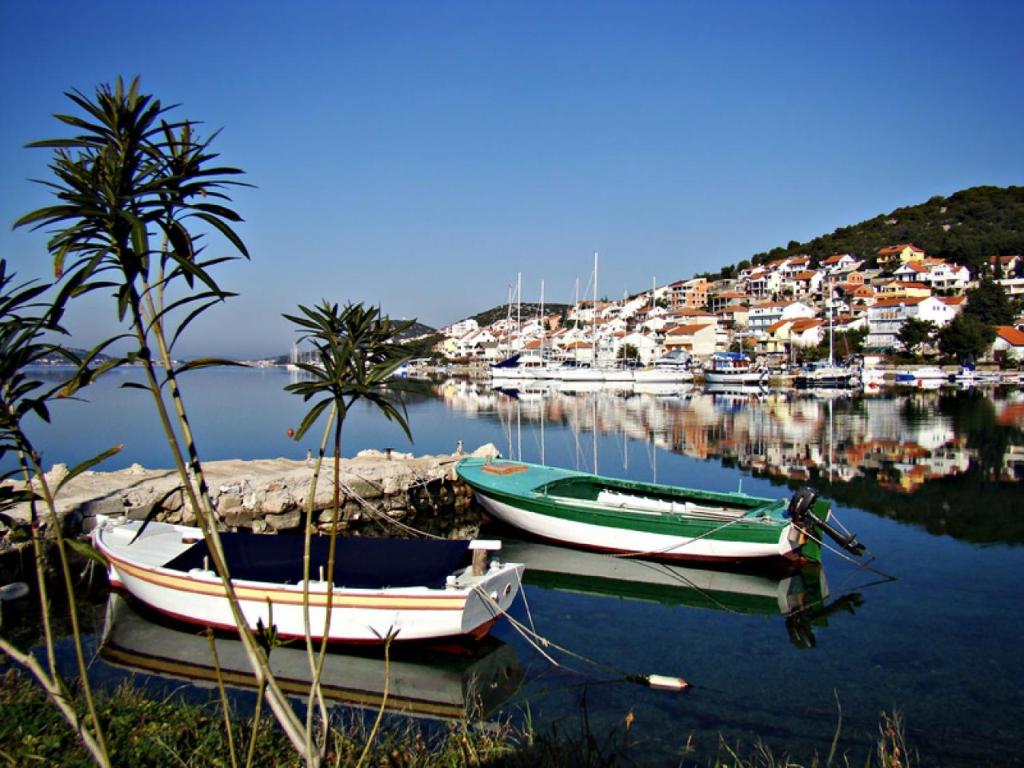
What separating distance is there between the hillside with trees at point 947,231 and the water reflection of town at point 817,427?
78.2 metres

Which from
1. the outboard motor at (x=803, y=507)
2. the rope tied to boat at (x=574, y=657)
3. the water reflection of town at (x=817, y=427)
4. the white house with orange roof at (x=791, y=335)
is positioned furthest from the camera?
the white house with orange roof at (x=791, y=335)

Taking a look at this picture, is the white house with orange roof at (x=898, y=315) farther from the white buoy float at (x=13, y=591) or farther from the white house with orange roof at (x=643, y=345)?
the white buoy float at (x=13, y=591)

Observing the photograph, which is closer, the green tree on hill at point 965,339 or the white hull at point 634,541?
the white hull at point 634,541

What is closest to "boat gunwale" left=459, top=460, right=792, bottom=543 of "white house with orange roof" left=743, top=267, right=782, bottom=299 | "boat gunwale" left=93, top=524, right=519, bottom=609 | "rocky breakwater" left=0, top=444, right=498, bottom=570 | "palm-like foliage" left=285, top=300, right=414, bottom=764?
"rocky breakwater" left=0, top=444, right=498, bottom=570

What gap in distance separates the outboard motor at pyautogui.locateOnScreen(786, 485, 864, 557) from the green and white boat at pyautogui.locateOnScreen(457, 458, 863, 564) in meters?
0.02

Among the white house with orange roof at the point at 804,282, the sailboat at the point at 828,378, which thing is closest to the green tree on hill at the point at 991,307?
the sailboat at the point at 828,378

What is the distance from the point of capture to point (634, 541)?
14031 millimetres

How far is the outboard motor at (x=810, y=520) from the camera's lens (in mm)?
13055

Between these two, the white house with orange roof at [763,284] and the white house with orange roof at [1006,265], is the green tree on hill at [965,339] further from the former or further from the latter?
the white house with orange roof at [763,284]

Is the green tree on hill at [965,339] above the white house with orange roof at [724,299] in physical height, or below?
below

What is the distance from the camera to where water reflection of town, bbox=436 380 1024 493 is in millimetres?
25188

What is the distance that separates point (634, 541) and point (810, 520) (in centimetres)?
327

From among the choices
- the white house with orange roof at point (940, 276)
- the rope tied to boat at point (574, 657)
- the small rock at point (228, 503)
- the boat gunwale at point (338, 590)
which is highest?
the white house with orange roof at point (940, 276)

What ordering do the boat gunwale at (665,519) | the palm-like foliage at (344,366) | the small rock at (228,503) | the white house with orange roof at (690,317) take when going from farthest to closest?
1. the white house with orange roof at (690,317)
2. the small rock at (228,503)
3. the boat gunwale at (665,519)
4. the palm-like foliage at (344,366)
